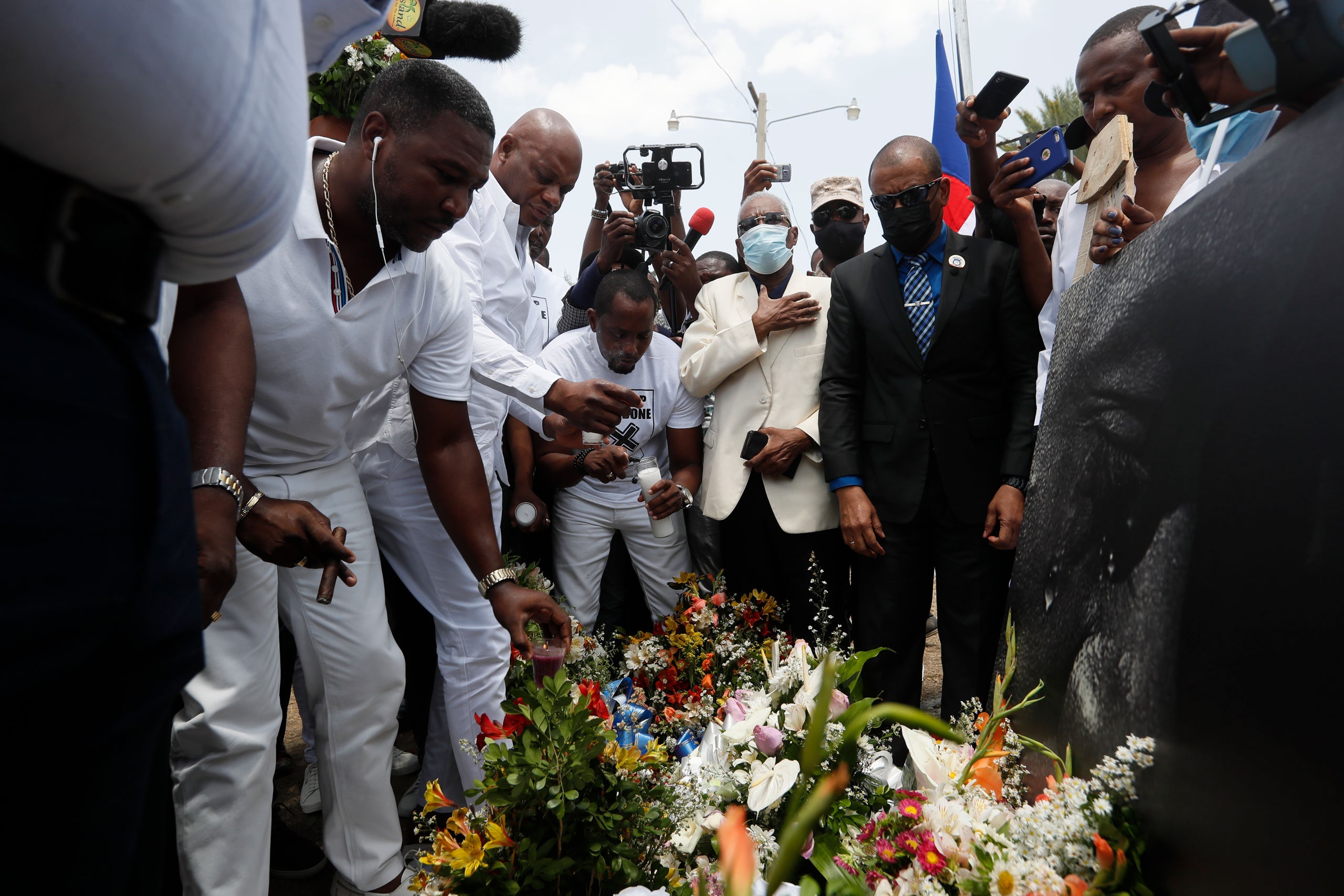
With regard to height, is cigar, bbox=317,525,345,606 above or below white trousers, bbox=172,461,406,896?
above

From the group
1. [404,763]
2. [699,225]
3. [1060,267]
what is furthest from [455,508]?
[699,225]

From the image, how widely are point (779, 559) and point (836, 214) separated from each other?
1838mm

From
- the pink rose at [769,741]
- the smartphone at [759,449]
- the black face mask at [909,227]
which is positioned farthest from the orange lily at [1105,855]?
the black face mask at [909,227]

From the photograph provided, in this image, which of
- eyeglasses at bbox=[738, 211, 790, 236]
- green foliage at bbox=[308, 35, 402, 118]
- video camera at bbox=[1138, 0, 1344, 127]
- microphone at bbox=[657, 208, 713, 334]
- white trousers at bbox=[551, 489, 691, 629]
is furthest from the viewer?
microphone at bbox=[657, 208, 713, 334]

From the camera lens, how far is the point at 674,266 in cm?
477

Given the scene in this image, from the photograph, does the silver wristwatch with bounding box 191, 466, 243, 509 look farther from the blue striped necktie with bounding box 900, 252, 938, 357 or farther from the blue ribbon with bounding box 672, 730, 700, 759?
the blue striped necktie with bounding box 900, 252, 938, 357

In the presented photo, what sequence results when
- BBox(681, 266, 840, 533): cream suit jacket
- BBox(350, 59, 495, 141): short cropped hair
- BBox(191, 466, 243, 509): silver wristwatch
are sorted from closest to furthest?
BBox(191, 466, 243, 509): silver wristwatch, BBox(350, 59, 495, 141): short cropped hair, BBox(681, 266, 840, 533): cream suit jacket

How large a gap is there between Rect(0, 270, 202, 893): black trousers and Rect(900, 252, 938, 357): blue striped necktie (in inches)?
120

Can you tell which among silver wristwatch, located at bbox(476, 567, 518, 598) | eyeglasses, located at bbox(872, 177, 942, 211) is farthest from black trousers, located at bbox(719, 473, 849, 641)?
silver wristwatch, located at bbox(476, 567, 518, 598)

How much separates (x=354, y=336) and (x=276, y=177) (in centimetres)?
176

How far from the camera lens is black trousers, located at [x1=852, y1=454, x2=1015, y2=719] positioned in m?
3.38

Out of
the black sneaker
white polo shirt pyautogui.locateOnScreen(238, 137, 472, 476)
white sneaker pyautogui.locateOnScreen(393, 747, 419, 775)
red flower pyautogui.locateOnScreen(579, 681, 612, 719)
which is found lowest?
white sneaker pyautogui.locateOnScreen(393, 747, 419, 775)

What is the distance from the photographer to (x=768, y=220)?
4379 mm

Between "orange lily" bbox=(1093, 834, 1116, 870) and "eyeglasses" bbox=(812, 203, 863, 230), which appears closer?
"orange lily" bbox=(1093, 834, 1116, 870)
